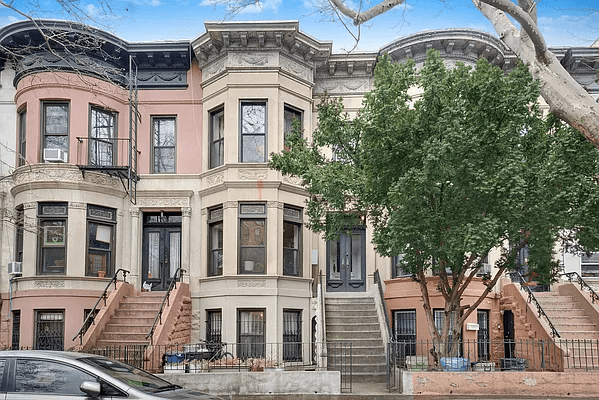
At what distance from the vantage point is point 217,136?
2053 cm

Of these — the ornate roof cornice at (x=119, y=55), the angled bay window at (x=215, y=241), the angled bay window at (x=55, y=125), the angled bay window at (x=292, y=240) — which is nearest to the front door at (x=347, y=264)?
the angled bay window at (x=292, y=240)

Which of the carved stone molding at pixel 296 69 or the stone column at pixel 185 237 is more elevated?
the carved stone molding at pixel 296 69

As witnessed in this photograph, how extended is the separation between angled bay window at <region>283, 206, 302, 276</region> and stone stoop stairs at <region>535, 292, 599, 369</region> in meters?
7.53

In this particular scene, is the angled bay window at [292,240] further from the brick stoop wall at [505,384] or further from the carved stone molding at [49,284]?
the brick stoop wall at [505,384]

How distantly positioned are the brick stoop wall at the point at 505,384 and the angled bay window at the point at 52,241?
11.2 meters

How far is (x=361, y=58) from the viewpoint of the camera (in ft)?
68.3

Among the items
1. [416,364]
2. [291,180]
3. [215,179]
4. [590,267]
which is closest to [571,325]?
[590,267]

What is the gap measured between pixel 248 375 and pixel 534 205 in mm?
6912

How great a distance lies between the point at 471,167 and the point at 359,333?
733cm

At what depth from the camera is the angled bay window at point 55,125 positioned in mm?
19438

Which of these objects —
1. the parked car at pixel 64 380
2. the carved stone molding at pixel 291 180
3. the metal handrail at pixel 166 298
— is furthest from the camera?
the carved stone molding at pixel 291 180

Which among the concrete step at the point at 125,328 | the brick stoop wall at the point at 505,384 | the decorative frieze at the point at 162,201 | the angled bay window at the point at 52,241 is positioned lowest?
the brick stoop wall at the point at 505,384

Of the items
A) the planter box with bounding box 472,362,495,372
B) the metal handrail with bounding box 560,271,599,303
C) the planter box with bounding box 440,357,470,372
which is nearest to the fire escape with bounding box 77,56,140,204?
the planter box with bounding box 440,357,470,372

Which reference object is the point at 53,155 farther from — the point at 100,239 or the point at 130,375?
the point at 130,375
